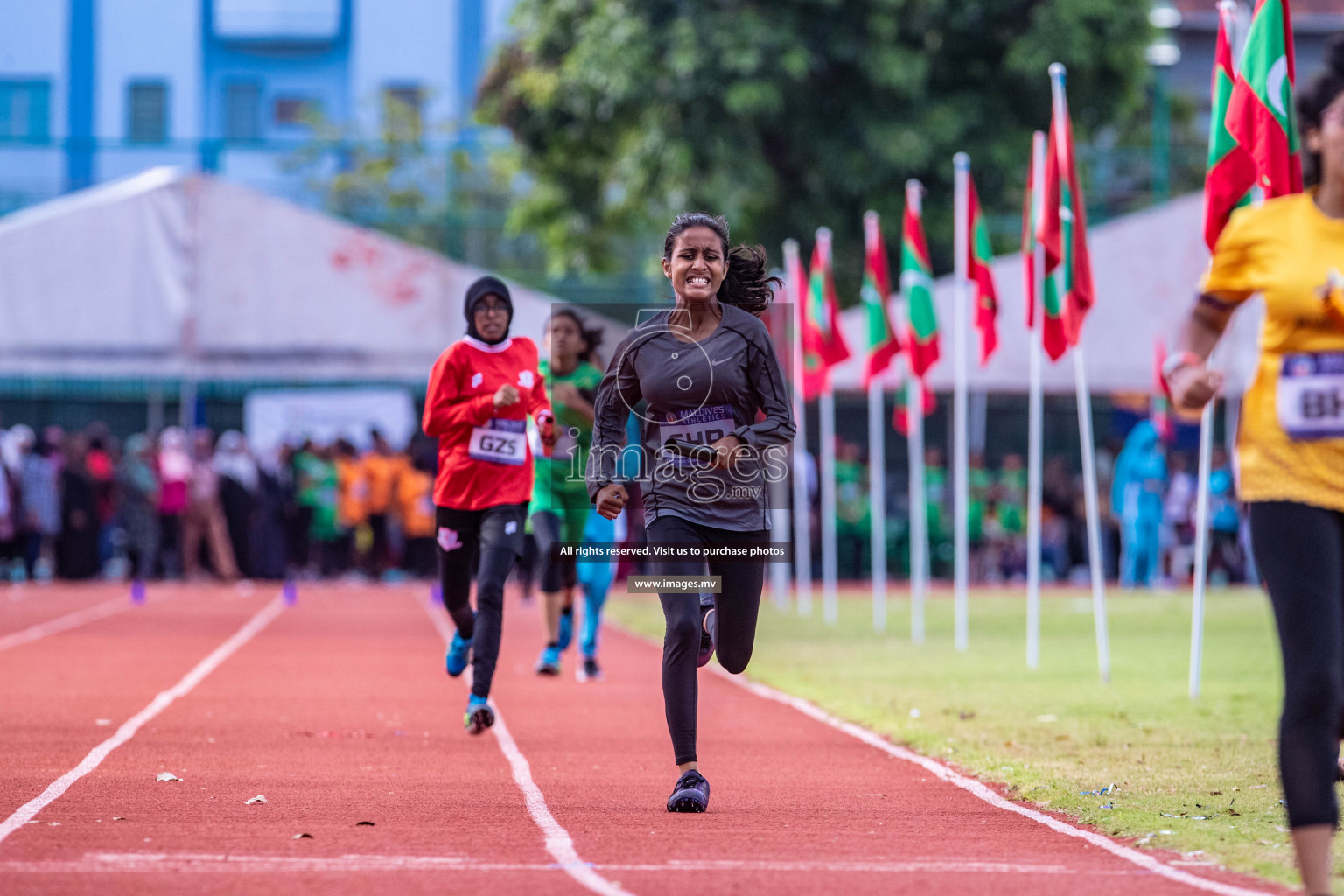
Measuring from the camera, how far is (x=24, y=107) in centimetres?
4712

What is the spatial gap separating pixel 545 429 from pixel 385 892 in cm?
399

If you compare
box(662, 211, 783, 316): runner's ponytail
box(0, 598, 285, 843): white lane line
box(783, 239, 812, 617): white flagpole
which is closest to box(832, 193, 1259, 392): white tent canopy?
box(783, 239, 812, 617): white flagpole

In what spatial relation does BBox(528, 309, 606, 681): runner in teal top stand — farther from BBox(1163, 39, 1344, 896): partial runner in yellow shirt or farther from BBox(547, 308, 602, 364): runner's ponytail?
BBox(1163, 39, 1344, 896): partial runner in yellow shirt

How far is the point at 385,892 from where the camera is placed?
229 inches

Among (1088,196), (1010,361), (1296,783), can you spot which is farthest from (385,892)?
(1088,196)

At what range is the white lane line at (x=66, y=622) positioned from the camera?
1731cm

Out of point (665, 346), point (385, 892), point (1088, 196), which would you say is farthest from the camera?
point (1088, 196)

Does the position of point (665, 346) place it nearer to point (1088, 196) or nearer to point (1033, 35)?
point (1033, 35)

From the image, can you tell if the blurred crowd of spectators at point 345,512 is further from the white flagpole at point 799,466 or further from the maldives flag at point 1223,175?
the maldives flag at point 1223,175

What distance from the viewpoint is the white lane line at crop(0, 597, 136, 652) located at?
17.3 metres

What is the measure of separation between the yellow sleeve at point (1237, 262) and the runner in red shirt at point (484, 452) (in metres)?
4.88

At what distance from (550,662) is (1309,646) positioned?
896 centimetres

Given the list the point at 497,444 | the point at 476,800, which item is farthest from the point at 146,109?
the point at 476,800

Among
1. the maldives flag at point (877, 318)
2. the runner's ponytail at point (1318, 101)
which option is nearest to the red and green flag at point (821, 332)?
the maldives flag at point (877, 318)
